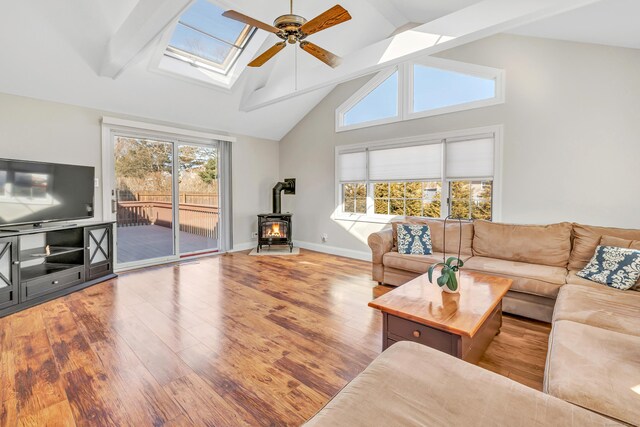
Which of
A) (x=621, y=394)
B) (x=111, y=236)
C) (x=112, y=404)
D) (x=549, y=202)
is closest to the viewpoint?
(x=621, y=394)

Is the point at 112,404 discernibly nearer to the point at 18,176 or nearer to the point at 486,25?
the point at 18,176

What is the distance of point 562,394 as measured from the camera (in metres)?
1.19

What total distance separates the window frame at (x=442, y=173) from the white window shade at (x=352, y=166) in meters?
0.05

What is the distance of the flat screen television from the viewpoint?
3.22m

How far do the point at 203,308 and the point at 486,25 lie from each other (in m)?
3.93

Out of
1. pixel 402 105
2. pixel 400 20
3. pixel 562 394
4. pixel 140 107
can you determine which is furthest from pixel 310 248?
pixel 562 394

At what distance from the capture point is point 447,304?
205 centimetres

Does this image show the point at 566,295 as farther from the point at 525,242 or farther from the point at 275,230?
the point at 275,230

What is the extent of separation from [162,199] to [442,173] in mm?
4638

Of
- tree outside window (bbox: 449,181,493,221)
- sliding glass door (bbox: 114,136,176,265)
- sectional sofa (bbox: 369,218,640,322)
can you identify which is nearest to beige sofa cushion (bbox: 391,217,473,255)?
sectional sofa (bbox: 369,218,640,322)

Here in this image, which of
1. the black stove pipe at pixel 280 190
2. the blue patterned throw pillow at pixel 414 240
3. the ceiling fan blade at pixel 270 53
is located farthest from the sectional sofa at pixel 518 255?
the black stove pipe at pixel 280 190

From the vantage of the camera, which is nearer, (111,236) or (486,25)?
(486,25)

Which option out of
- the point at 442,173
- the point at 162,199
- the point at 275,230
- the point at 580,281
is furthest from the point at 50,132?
the point at 580,281

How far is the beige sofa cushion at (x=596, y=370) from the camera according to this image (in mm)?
1121
